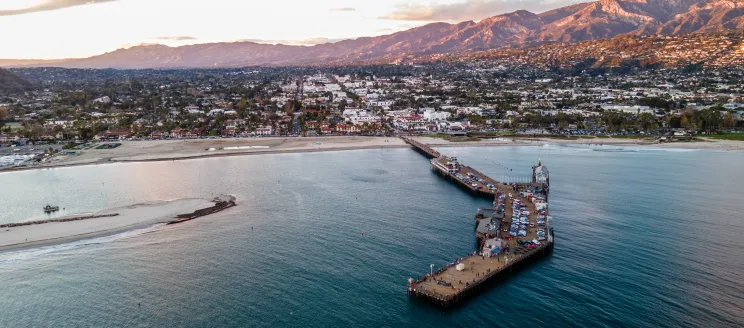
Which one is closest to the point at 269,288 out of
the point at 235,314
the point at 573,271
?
the point at 235,314

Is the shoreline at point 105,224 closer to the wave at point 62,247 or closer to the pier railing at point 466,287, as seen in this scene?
the wave at point 62,247

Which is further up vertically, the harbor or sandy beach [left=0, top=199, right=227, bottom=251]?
the harbor

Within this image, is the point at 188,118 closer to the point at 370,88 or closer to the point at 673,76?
the point at 370,88

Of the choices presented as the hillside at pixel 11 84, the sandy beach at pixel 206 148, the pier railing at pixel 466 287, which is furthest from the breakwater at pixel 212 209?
the hillside at pixel 11 84

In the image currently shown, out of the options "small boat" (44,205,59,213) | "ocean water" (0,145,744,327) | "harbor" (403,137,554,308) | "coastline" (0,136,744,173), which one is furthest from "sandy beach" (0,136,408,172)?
"harbor" (403,137,554,308)

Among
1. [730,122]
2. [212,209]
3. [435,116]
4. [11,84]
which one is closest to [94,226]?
[212,209]

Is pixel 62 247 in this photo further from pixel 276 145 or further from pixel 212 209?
pixel 276 145

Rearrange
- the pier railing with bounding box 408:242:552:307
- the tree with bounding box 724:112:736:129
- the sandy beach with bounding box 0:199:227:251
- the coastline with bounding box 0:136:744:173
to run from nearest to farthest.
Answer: the pier railing with bounding box 408:242:552:307
the sandy beach with bounding box 0:199:227:251
the coastline with bounding box 0:136:744:173
the tree with bounding box 724:112:736:129

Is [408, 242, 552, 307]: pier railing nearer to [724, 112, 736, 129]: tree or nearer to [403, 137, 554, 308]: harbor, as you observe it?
[403, 137, 554, 308]: harbor
